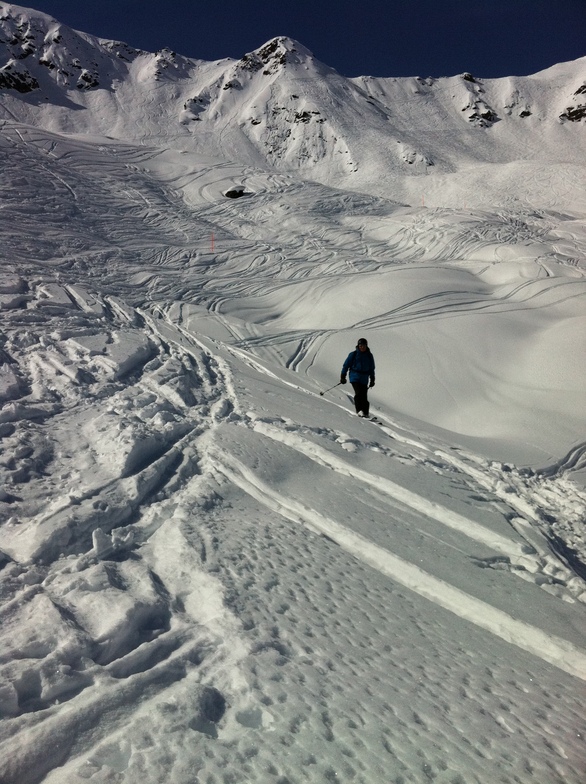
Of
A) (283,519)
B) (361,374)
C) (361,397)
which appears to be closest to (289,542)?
(283,519)

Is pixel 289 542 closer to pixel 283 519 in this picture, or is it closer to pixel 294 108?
pixel 283 519

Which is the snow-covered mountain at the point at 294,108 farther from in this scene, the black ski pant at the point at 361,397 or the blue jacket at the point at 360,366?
the black ski pant at the point at 361,397

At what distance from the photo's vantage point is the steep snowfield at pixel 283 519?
2.12m

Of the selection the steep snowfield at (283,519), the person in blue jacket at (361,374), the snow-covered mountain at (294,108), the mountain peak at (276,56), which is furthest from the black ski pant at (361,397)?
the mountain peak at (276,56)

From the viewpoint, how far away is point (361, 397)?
24.1 feet

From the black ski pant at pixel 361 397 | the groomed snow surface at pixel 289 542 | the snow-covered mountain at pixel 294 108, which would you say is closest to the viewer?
the groomed snow surface at pixel 289 542

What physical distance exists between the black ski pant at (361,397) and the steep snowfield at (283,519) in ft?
1.57

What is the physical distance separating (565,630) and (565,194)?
35.6 m

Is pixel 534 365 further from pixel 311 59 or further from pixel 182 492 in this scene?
pixel 311 59

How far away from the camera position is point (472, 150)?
48531 millimetres

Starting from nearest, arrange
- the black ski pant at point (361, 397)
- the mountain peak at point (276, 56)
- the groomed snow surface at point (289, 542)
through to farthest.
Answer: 1. the groomed snow surface at point (289, 542)
2. the black ski pant at point (361, 397)
3. the mountain peak at point (276, 56)

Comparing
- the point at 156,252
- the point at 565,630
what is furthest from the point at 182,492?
the point at 156,252

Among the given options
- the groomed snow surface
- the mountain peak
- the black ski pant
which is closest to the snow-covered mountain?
the mountain peak

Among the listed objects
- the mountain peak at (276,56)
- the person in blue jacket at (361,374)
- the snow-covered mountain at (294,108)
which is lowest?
the person in blue jacket at (361,374)
